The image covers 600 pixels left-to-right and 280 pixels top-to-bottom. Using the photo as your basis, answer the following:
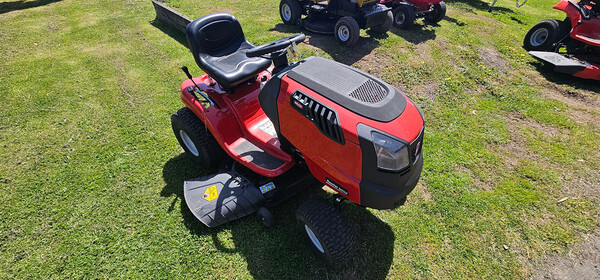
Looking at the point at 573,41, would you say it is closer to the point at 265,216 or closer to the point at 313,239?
the point at 313,239

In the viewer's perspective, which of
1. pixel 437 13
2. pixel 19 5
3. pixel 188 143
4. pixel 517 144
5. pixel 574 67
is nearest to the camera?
pixel 188 143

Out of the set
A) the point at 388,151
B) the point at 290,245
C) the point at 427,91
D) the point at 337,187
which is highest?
the point at 388,151

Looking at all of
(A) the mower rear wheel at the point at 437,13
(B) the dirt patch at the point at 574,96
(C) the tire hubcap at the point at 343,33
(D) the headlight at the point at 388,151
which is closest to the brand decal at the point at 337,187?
(D) the headlight at the point at 388,151

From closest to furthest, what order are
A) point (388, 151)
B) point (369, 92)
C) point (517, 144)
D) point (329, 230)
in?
point (388, 151)
point (369, 92)
point (329, 230)
point (517, 144)

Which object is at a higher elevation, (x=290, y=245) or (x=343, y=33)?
(x=343, y=33)

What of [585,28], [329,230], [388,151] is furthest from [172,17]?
[585,28]

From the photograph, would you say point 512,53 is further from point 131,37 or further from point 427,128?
point 131,37

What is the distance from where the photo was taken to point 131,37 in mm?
7113

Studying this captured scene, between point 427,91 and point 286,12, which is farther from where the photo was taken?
point 286,12

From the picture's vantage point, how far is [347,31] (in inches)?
249

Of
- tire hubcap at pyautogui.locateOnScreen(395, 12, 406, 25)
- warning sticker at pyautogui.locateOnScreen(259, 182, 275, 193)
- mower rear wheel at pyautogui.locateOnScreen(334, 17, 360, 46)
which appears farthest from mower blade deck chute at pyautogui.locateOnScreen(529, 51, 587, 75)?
warning sticker at pyautogui.locateOnScreen(259, 182, 275, 193)

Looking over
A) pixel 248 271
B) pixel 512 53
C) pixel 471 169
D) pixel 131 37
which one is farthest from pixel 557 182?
pixel 131 37

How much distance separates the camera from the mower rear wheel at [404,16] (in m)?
7.45

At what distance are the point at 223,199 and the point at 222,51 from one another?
1.68m
